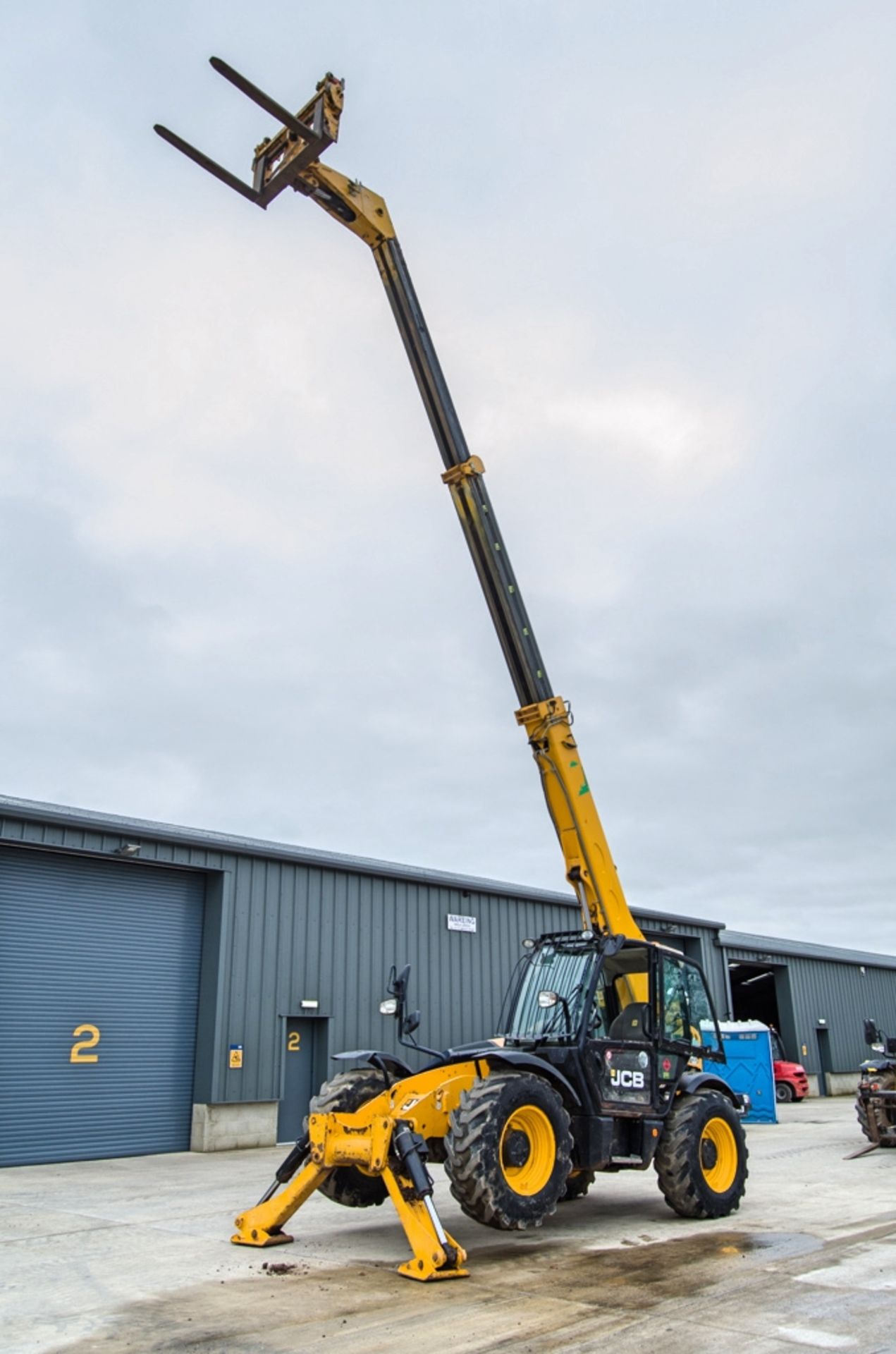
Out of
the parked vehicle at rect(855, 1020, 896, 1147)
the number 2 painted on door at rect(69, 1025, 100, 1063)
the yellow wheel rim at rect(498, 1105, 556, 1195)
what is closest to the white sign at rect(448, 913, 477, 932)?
the number 2 painted on door at rect(69, 1025, 100, 1063)

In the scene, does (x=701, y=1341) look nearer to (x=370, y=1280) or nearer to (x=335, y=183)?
(x=370, y=1280)

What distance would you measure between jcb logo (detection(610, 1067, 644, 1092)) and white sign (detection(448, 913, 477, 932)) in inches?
504

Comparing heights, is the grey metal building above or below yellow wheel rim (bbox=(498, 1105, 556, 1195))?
above

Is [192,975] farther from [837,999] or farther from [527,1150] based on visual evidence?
[837,999]

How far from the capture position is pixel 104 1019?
17.3 m

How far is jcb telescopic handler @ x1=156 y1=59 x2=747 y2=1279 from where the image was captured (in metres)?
7.72

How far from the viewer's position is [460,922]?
73.5ft

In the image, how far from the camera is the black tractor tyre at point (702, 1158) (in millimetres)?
9625

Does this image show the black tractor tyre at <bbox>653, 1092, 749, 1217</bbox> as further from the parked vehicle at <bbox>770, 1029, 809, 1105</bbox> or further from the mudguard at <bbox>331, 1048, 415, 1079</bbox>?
the parked vehicle at <bbox>770, 1029, 809, 1105</bbox>

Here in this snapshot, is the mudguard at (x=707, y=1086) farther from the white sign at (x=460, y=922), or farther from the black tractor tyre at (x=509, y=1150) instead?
the white sign at (x=460, y=922)

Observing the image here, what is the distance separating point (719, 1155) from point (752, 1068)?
606 inches

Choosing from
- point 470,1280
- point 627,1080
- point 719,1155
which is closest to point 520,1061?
point 627,1080

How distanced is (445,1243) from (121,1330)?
2199 millimetres

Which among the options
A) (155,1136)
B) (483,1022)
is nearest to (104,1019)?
(155,1136)
